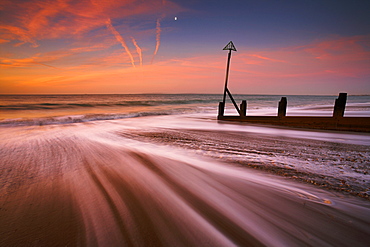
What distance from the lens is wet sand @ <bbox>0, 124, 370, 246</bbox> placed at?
1858 millimetres

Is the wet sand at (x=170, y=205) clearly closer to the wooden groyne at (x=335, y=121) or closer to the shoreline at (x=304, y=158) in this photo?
the shoreline at (x=304, y=158)

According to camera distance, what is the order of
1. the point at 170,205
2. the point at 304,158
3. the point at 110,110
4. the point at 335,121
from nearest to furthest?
1. the point at 170,205
2. the point at 304,158
3. the point at 335,121
4. the point at 110,110

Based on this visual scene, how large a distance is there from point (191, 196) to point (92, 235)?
1.31 meters

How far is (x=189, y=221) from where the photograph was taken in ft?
6.90

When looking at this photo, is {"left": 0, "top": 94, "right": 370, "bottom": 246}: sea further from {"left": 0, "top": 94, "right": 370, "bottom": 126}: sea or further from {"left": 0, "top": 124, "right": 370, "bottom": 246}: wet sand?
{"left": 0, "top": 94, "right": 370, "bottom": 126}: sea

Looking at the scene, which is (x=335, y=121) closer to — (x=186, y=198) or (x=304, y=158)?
(x=304, y=158)

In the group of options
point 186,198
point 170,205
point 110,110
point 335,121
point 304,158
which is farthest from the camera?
point 110,110

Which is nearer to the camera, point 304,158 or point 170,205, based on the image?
point 170,205

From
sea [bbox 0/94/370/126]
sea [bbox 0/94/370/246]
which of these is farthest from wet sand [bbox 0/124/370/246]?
sea [bbox 0/94/370/126]

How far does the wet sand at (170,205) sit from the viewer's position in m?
1.86

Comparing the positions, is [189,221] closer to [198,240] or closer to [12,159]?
[198,240]

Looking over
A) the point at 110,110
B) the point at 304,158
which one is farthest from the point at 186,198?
the point at 110,110

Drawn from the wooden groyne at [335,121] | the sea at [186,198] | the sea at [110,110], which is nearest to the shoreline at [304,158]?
the sea at [186,198]

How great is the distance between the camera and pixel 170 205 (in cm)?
244
